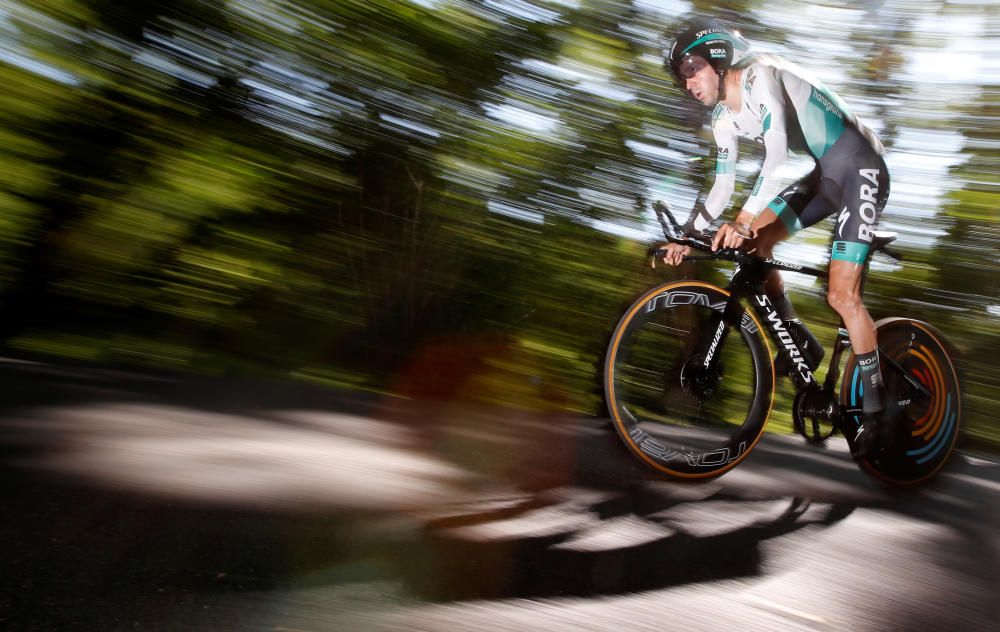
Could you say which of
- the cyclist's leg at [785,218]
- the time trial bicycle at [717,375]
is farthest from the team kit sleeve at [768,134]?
the time trial bicycle at [717,375]

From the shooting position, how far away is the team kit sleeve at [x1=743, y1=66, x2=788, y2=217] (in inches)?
129

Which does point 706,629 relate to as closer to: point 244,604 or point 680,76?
point 244,604

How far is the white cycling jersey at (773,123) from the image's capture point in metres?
3.32

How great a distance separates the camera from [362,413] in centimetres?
383

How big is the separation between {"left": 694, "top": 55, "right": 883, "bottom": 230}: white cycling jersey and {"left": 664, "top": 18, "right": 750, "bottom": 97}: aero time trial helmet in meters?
0.09

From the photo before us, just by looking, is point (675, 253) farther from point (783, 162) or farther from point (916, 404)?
point (916, 404)

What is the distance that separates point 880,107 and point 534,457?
17.1ft

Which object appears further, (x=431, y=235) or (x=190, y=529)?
(x=431, y=235)

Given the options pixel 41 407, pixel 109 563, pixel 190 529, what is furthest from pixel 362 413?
pixel 109 563

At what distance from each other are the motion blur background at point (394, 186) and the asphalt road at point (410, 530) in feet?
4.10

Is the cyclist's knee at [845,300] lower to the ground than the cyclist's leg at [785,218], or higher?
lower

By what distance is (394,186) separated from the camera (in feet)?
18.9

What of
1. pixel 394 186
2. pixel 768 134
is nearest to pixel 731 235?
pixel 768 134

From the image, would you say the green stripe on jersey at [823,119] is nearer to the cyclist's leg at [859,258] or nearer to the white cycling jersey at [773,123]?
the white cycling jersey at [773,123]
